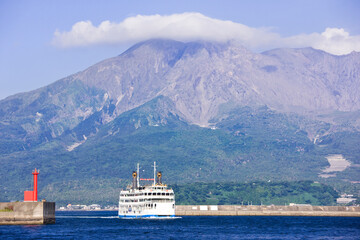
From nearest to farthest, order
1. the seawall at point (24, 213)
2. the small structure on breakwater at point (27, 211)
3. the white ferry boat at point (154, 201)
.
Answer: the small structure on breakwater at point (27, 211) → the seawall at point (24, 213) → the white ferry boat at point (154, 201)

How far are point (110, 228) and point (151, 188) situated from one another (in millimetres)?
25323

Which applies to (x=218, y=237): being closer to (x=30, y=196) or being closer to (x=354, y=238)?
(x=354, y=238)

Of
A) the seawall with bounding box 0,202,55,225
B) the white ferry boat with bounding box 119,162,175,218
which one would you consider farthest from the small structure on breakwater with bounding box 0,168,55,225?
the white ferry boat with bounding box 119,162,175,218

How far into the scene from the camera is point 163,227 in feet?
497

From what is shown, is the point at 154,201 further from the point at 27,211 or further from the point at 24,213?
the point at 24,213

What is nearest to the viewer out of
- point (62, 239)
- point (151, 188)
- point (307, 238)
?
point (62, 239)

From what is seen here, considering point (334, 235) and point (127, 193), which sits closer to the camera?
point (334, 235)

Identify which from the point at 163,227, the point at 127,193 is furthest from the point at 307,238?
the point at 127,193

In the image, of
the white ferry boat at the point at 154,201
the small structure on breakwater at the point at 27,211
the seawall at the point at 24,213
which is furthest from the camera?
the white ferry boat at the point at 154,201

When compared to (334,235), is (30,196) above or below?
above

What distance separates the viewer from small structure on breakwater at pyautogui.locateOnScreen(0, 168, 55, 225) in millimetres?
128000

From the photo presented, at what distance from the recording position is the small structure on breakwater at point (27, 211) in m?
128

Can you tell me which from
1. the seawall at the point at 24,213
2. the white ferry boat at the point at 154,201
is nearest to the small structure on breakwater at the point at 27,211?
the seawall at the point at 24,213

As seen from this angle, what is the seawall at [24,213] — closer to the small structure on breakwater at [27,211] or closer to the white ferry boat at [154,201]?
the small structure on breakwater at [27,211]
